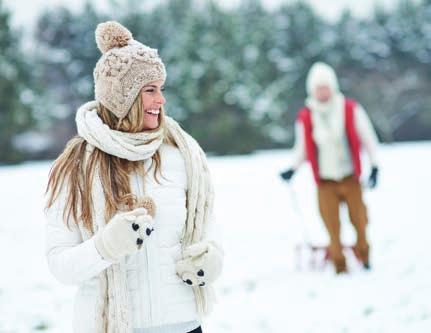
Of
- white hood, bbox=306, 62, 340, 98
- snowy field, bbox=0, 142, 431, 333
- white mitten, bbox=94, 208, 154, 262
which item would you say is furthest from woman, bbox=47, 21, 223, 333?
white hood, bbox=306, 62, 340, 98

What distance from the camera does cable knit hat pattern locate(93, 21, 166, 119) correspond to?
2.21 m

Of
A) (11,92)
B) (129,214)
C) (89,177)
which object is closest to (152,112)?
(89,177)

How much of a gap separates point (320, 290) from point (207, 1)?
26823mm

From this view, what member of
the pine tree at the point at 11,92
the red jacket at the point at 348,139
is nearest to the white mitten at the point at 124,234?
the red jacket at the point at 348,139

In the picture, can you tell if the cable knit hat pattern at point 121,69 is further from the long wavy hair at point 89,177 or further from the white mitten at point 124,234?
the white mitten at point 124,234

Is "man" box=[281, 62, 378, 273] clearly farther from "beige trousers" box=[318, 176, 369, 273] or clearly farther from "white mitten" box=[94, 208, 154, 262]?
"white mitten" box=[94, 208, 154, 262]

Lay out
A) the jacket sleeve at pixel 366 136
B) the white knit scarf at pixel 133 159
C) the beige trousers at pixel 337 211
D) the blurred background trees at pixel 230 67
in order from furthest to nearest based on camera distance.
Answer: the blurred background trees at pixel 230 67
the beige trousers at pixel 337 211
the jacket sleeve at pixel 366 136
the white knit scarf at pixel 133 159

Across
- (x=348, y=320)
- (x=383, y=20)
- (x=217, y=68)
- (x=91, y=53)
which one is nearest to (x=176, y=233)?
(x=348, y=320)

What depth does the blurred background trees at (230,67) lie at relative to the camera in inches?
1131

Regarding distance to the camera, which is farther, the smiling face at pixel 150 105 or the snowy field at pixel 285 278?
the snowy field at pixel 285 278

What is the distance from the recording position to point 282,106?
3159 centimetres

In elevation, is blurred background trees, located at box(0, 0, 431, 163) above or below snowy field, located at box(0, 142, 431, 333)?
above

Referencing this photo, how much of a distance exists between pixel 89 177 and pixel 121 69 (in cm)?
38

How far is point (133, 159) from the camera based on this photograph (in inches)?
83.4
